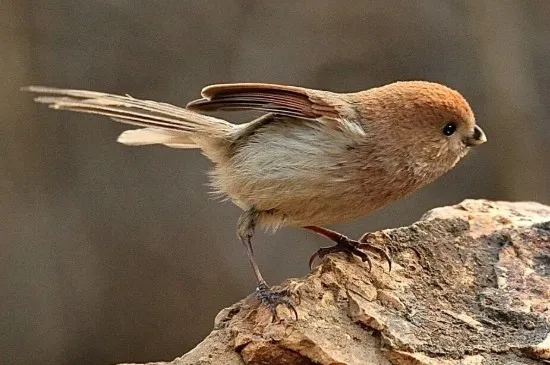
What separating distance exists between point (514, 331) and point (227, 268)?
252cm

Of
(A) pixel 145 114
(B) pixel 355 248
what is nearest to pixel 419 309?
(B) pixel 355 248

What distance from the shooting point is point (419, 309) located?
7.98 feet

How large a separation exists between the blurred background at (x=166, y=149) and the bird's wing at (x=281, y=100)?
200 cm

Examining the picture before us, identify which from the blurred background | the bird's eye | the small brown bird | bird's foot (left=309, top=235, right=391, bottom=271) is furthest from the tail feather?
the blurred background

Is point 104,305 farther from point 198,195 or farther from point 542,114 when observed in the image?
point 542,114

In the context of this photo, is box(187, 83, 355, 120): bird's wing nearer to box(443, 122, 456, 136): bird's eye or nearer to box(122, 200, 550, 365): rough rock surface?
box(443, 122, 456, 136): bird's eye

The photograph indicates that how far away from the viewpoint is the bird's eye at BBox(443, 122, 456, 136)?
268 centimetres

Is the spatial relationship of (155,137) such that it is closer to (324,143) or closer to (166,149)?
(324,143)

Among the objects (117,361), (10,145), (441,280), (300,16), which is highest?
(300,16)

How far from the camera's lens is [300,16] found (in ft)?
15.4

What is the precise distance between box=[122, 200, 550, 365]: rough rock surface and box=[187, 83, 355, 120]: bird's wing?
1.46 ft

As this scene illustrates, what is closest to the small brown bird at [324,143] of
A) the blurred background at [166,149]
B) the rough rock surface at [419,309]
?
the rough rock surface at [419,309]

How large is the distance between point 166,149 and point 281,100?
221cm

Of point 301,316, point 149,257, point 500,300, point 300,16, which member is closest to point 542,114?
point 300,16
